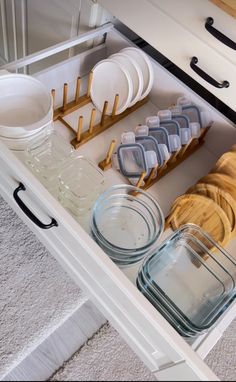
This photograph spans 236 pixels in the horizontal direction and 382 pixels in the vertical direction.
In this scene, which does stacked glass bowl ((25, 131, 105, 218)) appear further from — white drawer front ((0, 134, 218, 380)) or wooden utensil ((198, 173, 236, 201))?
wooden utensil ((198, 173, 236, 201))

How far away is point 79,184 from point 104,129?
0.22 metres

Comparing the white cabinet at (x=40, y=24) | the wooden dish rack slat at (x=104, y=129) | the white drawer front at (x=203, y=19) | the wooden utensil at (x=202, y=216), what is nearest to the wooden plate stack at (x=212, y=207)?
the wooden utensil at (x=202, y=216)

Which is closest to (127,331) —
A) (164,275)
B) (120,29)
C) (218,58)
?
(164,275)

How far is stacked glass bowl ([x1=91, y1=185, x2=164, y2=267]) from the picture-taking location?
2.82 ft

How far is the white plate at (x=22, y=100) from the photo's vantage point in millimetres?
947

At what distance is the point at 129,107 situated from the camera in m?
1.12

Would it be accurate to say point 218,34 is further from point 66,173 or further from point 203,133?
point 66,173

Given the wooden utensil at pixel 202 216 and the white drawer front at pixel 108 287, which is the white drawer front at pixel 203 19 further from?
the white drawer front at pixel 108 287

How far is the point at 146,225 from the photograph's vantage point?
889 mm

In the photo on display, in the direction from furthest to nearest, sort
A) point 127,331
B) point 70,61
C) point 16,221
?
point 16,221 < point 70,61 < point 127,331

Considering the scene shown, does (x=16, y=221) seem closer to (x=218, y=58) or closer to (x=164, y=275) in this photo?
(x=164, y=275)

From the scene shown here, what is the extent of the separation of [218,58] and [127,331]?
0.58 m

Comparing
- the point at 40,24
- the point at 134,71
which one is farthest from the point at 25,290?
the point at 40,24

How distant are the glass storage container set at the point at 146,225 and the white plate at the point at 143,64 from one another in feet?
0.41
